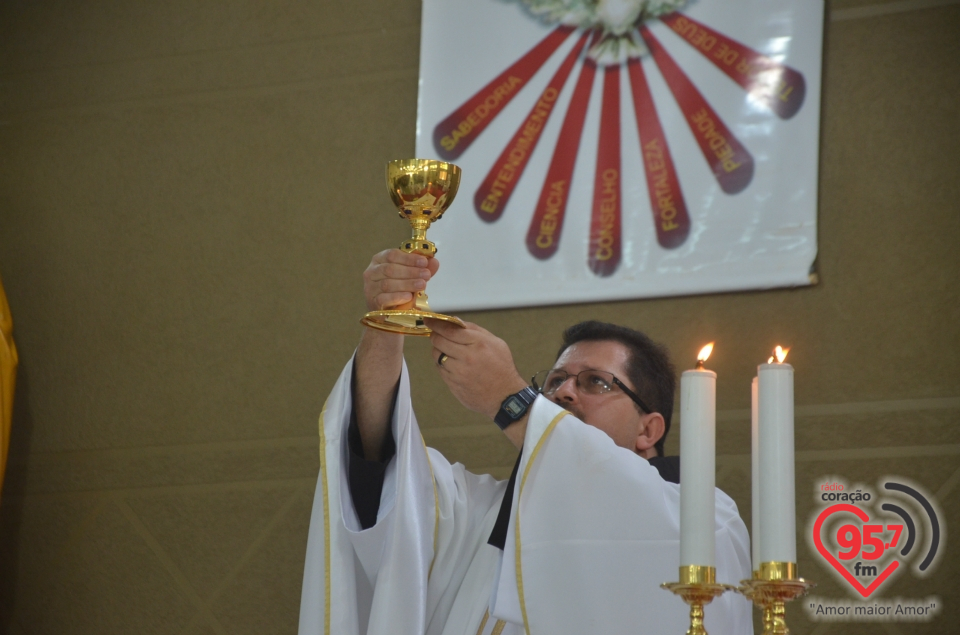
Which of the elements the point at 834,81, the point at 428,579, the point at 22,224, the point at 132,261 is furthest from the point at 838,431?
the point at 22,224

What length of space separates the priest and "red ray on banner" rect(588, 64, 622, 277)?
629mm

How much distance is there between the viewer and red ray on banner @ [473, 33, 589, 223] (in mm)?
3553

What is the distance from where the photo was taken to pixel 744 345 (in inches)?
Result: 128

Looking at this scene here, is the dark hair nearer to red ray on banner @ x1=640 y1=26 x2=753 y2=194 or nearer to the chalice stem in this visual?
red ray on banner @ x1=640 y1=26 x2=753 y2=194

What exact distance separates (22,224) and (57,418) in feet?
2.40

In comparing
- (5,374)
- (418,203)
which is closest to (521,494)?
(418,203)

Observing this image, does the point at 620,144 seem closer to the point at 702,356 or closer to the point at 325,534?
the point at 325,534

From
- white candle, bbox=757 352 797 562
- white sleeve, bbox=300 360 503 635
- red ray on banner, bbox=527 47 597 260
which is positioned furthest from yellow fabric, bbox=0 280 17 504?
white candle, bbox=757 352 797 562

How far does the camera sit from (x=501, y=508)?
246 cm

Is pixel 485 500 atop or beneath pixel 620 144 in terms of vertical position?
beneath

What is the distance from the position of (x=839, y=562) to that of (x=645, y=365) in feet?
2.55

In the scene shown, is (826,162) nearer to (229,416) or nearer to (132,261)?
(229,416)

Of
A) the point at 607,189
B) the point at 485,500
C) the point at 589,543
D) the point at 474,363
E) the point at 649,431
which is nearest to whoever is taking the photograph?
the point at 589,543

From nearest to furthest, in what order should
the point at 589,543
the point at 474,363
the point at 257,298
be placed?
the point at 589,543, the point at 474,363, the point at 257,298
